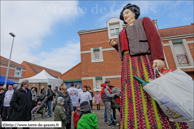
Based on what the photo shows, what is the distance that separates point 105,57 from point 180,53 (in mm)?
8857

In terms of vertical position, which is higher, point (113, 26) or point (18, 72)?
point (113, 26)

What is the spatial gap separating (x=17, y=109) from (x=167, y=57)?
46.3ft

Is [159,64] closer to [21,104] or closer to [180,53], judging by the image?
[21,104]

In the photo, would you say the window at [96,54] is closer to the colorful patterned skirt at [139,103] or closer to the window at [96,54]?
the window at [96,54]

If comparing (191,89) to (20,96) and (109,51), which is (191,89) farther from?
(109,51)

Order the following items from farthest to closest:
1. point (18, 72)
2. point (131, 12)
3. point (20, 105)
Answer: point (18, 72) < point (20, 105) < point (131, 12)

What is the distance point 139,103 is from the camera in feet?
4.18

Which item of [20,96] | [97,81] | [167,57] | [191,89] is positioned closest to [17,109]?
[20,96]

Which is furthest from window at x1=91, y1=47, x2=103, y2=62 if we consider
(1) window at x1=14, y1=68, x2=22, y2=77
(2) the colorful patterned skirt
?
(1) window at x1=14, y1=68, x2=22, y2=77

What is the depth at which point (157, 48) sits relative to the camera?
1.35 metres

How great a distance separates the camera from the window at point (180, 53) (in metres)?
11.5

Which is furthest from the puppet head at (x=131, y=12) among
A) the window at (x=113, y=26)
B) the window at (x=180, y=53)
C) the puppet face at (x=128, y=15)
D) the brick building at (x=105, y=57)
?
the window at (x=180, y=53)

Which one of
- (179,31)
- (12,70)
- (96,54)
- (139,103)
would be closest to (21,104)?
(139,103)

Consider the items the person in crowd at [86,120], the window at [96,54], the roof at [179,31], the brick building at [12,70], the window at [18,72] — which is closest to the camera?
the person in crowd at [86,120]
